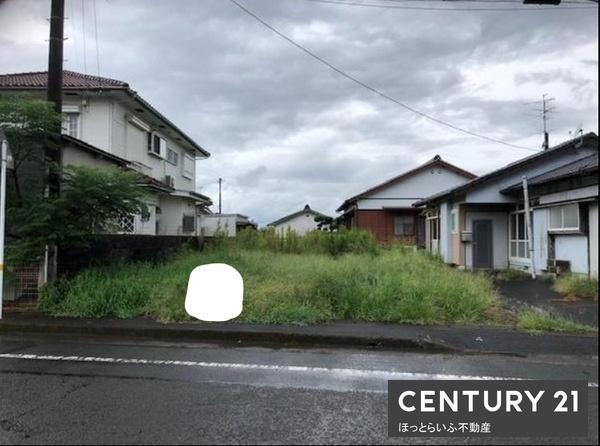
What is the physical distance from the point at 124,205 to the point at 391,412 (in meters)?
7.96

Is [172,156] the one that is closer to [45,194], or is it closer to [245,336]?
[45,194]

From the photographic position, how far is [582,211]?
1.27 m

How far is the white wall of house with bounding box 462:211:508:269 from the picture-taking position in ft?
56.4

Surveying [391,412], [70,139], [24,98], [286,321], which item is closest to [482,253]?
[286,321]

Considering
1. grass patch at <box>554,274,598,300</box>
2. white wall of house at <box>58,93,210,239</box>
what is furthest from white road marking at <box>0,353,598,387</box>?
white wall of house at <box>58,93,210,239</box>

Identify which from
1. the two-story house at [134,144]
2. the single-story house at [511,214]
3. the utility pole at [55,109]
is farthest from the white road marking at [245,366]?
the two-story house at [134,144]

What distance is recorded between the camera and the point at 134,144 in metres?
18.2

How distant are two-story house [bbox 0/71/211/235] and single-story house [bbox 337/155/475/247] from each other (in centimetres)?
1242

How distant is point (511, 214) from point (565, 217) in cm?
1542

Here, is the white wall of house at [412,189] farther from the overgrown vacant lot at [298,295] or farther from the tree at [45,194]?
the tree at [45,194]

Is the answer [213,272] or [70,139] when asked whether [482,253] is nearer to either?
[70,139]

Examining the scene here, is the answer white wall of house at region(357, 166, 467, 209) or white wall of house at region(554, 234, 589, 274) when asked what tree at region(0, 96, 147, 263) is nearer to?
white wall of house at region(554, 234, 589, 274)

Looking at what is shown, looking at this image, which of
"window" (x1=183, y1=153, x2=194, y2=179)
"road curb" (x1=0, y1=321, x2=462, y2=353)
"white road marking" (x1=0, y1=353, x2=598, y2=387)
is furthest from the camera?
"window" (x1=183, y1=153, x2=194, y2=179)

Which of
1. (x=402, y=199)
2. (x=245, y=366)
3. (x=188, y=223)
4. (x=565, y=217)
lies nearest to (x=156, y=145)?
(x=188, y=223)
